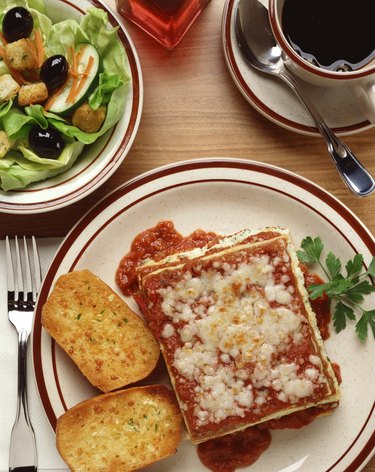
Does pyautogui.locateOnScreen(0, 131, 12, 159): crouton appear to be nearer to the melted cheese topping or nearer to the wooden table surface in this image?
the wooden table surface

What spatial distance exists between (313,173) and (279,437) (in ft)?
3.72

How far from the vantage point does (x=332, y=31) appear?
2.97 meters

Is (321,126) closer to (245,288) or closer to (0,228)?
(245,288)

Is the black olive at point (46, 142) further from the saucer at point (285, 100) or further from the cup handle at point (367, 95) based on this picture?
the cup handle at point (367, 95)

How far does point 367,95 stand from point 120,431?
1.66 meters

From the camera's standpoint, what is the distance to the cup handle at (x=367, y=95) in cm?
290

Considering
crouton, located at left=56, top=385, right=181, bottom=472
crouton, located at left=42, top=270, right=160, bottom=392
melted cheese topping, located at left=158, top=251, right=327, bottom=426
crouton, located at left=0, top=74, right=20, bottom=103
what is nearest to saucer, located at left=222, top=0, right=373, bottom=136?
melted cheese topping, located at left=158, top=251, right=327, bottom=426

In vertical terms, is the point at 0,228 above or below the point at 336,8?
below

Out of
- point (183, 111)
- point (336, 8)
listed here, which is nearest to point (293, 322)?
point (183, 111)

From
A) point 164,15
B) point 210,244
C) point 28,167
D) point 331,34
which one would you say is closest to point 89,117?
point 28,167

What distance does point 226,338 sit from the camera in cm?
289

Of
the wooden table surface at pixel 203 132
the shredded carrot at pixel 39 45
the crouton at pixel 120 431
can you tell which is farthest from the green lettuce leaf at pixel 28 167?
the crouton at pixel 120 431

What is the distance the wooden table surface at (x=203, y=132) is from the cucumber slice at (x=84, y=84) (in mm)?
317

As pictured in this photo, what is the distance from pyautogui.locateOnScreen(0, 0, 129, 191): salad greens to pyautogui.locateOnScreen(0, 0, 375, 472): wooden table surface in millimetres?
269
